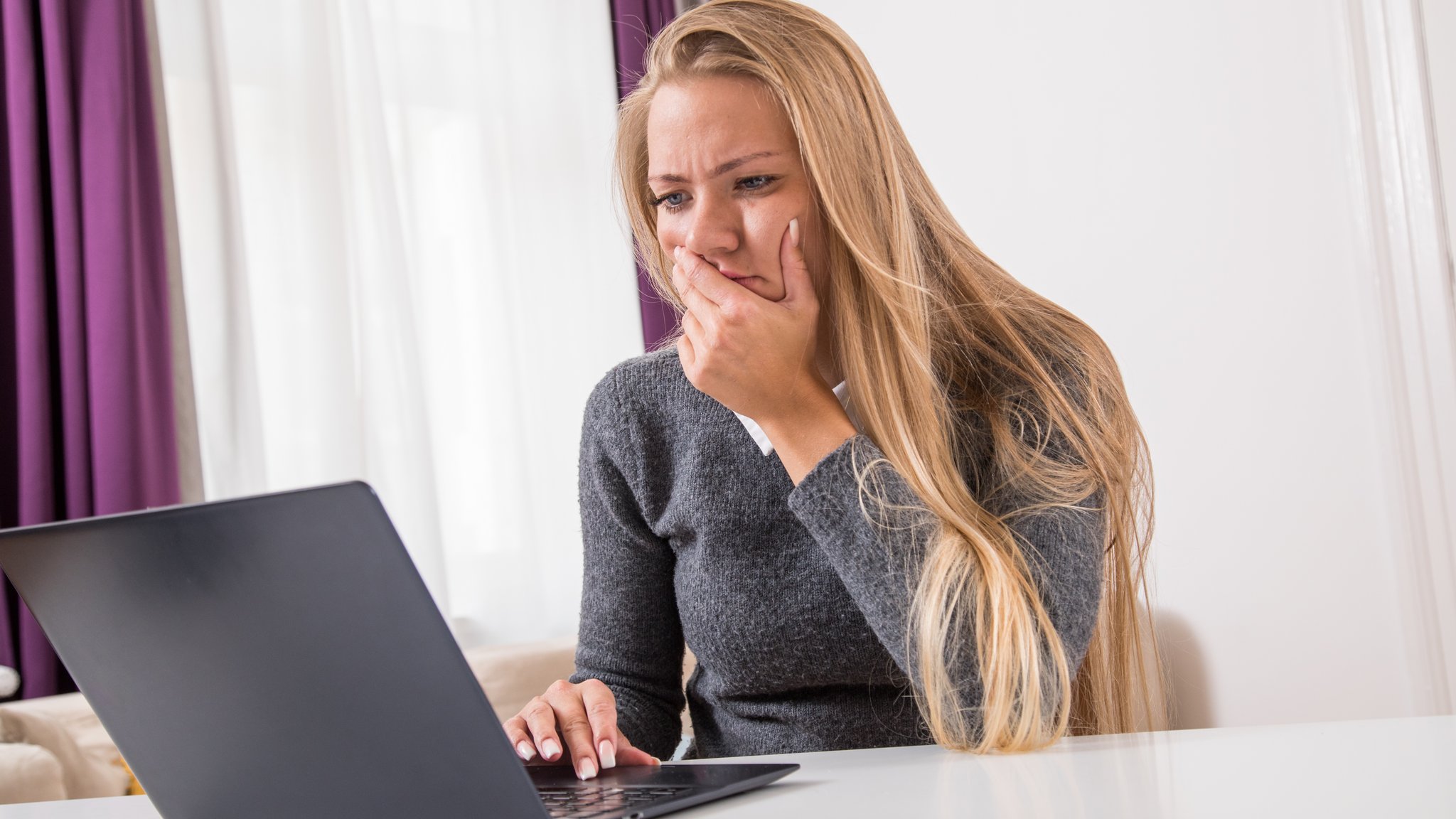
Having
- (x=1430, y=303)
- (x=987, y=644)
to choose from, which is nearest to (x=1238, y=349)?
(x=1430, y=303)

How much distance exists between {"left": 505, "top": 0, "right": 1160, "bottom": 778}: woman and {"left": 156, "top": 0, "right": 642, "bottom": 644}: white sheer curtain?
146cm

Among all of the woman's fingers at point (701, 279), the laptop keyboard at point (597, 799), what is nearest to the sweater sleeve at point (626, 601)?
the woman's fingers at point (701, 279)

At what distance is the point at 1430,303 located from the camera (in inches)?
75.2

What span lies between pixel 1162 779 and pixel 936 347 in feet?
1.90

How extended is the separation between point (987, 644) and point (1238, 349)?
1569 millimetres

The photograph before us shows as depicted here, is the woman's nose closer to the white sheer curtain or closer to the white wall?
the white wall

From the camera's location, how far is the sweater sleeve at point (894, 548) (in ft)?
2.83

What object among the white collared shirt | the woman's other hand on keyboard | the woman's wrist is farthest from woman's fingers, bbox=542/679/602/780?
the white collared shirt

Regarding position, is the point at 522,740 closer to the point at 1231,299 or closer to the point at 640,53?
the point at 1231,299

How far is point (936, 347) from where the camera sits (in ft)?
3.63

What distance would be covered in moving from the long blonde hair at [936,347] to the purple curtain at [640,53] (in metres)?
1.95

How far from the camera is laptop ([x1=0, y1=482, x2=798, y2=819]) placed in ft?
1.55

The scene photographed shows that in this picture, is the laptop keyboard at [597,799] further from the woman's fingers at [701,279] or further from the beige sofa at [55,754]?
the beige sofa at [55,754]

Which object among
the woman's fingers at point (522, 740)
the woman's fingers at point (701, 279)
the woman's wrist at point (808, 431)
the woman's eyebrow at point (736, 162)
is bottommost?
the woman's fingers at point (522, 740)
